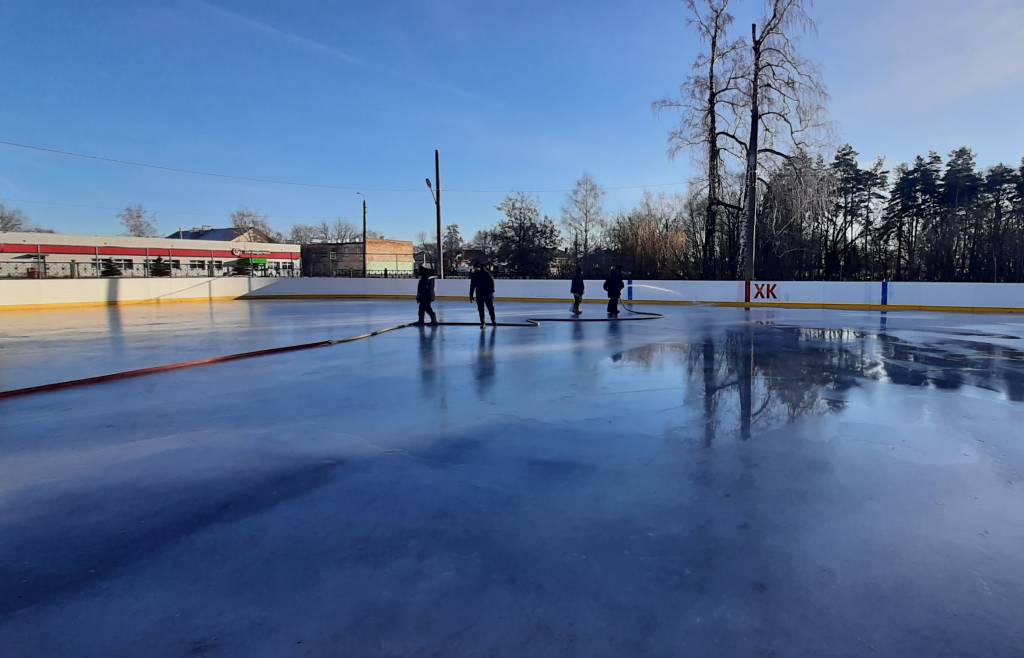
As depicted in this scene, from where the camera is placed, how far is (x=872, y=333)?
523 inches

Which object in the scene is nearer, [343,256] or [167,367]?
[167,367]

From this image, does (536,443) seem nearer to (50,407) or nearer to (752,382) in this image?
(752,382)

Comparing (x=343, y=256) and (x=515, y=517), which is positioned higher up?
(x=343, y=256)

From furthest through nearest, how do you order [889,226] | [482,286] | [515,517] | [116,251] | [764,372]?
[116,251]
[889,226]
[482,286]
[764,372]
[515,517]

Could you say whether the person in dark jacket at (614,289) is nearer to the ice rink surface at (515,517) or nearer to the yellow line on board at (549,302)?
the yellow line on board at (549,302)

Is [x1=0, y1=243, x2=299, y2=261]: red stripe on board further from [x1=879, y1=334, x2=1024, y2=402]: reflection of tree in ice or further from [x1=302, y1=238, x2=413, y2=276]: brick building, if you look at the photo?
[x1=879, y1=334, x2=1024, y2=402]: reflection of tree in ice

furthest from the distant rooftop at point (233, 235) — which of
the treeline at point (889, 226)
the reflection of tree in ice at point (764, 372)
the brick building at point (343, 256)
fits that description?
the reflection of tree in ice at point (764, 372)

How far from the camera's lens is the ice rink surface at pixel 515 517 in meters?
2.22

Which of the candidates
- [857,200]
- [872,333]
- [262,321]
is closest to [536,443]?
[872,333]

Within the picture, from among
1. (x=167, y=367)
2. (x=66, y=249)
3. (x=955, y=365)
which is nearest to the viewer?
(x=167, y=367)

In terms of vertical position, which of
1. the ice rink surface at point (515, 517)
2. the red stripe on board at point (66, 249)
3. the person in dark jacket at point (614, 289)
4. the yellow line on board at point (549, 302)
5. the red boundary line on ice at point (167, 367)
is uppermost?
the red stripe on board at point (66, 249)

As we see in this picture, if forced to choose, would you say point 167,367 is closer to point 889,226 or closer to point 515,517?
point 515,517

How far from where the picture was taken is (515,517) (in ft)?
10.6

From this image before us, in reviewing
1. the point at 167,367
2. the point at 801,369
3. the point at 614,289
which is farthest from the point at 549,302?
the point at 167,367
